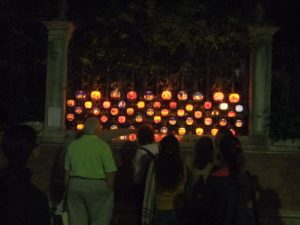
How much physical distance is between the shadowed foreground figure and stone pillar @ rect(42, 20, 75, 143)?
28.5ft

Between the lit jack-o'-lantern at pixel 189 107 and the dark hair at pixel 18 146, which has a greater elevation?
the lit jack-o'-lantern at pixel 189 107

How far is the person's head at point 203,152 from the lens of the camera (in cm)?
737

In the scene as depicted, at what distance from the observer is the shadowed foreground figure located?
369 centimetres

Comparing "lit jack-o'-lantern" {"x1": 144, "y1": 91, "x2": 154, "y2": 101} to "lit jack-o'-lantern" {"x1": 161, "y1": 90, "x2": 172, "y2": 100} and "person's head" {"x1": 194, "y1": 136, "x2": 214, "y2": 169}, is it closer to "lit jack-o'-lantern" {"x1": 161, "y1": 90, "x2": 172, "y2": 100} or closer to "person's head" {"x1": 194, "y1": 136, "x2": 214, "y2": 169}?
"lit jack-o'-lantern" {"x1": 161, "y1": 90, "x2": 172, "y2": 100}

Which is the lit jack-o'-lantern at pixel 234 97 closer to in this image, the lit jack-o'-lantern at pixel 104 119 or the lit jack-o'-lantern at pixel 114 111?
the lit jack-o'-lantern at pixel 114 111

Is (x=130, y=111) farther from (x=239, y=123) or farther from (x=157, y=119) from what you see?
(x=239, y=123)

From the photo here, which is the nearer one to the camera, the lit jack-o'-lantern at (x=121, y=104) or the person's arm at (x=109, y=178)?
the person's arm at (x=109, y=178)

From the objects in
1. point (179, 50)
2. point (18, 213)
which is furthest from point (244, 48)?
point (18, 213)

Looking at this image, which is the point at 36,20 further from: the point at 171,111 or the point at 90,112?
the point at 171,111

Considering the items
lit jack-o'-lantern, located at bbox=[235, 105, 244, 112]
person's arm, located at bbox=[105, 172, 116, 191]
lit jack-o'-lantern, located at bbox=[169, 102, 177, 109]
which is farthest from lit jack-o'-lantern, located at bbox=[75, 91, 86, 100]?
person's arm, located at bbox=[105, 172, 116, 191]

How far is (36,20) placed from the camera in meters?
14.0

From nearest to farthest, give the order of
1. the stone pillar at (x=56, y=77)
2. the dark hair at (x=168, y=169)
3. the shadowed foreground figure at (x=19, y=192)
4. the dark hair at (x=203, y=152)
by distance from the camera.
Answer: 1. the shadowed foreground figure at (x=19, y=192)
2. the dark hair at (x=168, y=169)
3. the dark hair at (x=203, y=152)
4. the stone pillar at (x=56, y=77)

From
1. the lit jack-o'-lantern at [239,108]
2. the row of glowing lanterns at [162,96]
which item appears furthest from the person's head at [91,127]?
the lit jack-o'-lantern at [239,108]

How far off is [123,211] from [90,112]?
115 inches
